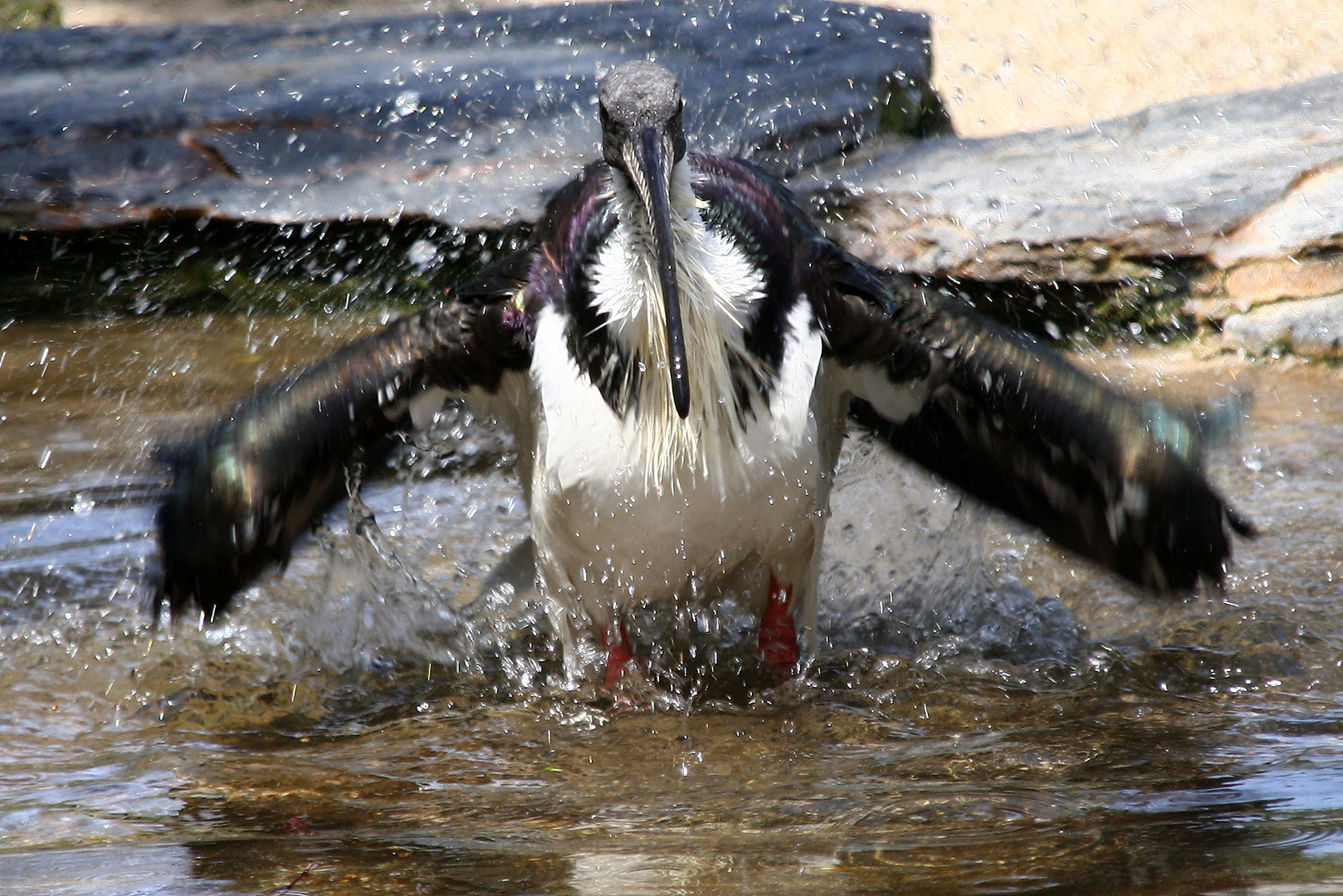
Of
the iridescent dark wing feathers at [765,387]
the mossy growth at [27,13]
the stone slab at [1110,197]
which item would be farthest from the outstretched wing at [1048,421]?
the mossy growth at [27,13]

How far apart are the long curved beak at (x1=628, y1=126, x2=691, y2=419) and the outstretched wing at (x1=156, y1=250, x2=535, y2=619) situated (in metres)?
0.53

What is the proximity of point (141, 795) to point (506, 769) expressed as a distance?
74 centimetres

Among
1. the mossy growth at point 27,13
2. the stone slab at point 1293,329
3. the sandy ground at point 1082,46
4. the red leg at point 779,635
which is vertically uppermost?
the mossy growth at point 27,13

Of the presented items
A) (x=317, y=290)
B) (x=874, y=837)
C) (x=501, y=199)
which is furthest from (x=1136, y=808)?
(x=317, y=290)

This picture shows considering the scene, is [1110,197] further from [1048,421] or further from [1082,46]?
[1082,46]

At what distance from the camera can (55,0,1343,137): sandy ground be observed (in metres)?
11.5

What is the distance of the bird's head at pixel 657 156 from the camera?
9.85 feet

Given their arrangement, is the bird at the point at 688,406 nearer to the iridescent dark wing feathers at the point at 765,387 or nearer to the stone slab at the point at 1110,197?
the iridescent dark wing feathers at the point at 765,387

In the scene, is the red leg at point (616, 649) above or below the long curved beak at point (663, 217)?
below

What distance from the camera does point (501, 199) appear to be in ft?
22.4

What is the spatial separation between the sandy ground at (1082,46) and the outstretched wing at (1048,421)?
7899 mm

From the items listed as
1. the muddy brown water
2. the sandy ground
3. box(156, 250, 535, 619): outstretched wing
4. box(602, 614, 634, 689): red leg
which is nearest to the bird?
box(156, 250, 535, 619): outstretched wing

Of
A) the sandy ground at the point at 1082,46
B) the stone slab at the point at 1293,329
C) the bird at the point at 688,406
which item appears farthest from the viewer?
the sandy ground at the point at 1082,46

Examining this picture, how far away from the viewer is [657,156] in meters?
2.99
